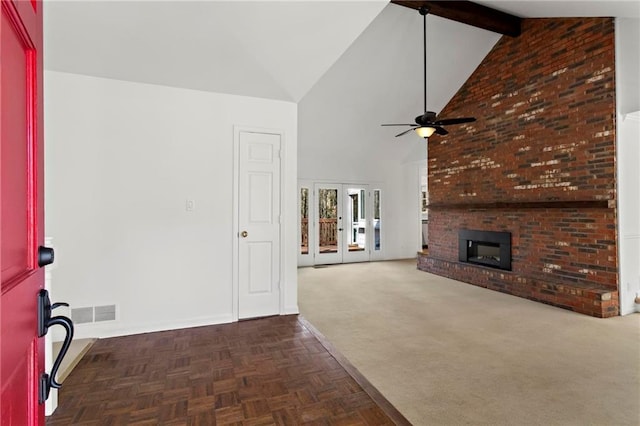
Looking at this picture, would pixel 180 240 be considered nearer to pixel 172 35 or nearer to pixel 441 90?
pixel 172 35

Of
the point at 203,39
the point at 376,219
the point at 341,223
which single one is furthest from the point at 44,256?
the point at 376,219

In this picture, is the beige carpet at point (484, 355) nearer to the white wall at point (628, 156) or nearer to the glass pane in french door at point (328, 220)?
the white wall at point (628, 156)

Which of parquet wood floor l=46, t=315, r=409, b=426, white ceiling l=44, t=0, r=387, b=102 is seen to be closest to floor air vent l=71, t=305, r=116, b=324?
parquet wood floor l=46, t=315, r=409, b=426

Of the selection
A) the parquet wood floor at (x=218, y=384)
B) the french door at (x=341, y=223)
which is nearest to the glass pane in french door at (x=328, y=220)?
the french door at (x=341, y=223)

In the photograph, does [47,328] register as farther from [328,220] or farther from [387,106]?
[328,220]

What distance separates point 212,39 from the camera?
2988mm

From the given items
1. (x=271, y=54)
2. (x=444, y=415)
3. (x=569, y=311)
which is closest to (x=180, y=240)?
(x=271, y=54)

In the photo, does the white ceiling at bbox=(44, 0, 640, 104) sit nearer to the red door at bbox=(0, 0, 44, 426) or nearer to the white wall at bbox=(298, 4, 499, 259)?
the white wall at bbox=(298, 4, 499, 259)

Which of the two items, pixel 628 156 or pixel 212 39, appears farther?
pixel 628 156

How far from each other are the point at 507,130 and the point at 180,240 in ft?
15.9

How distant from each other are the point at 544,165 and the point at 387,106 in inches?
113

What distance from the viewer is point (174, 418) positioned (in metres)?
2.09

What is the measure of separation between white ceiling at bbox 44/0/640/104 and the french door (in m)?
4.36

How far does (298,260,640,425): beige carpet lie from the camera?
7.18ft
